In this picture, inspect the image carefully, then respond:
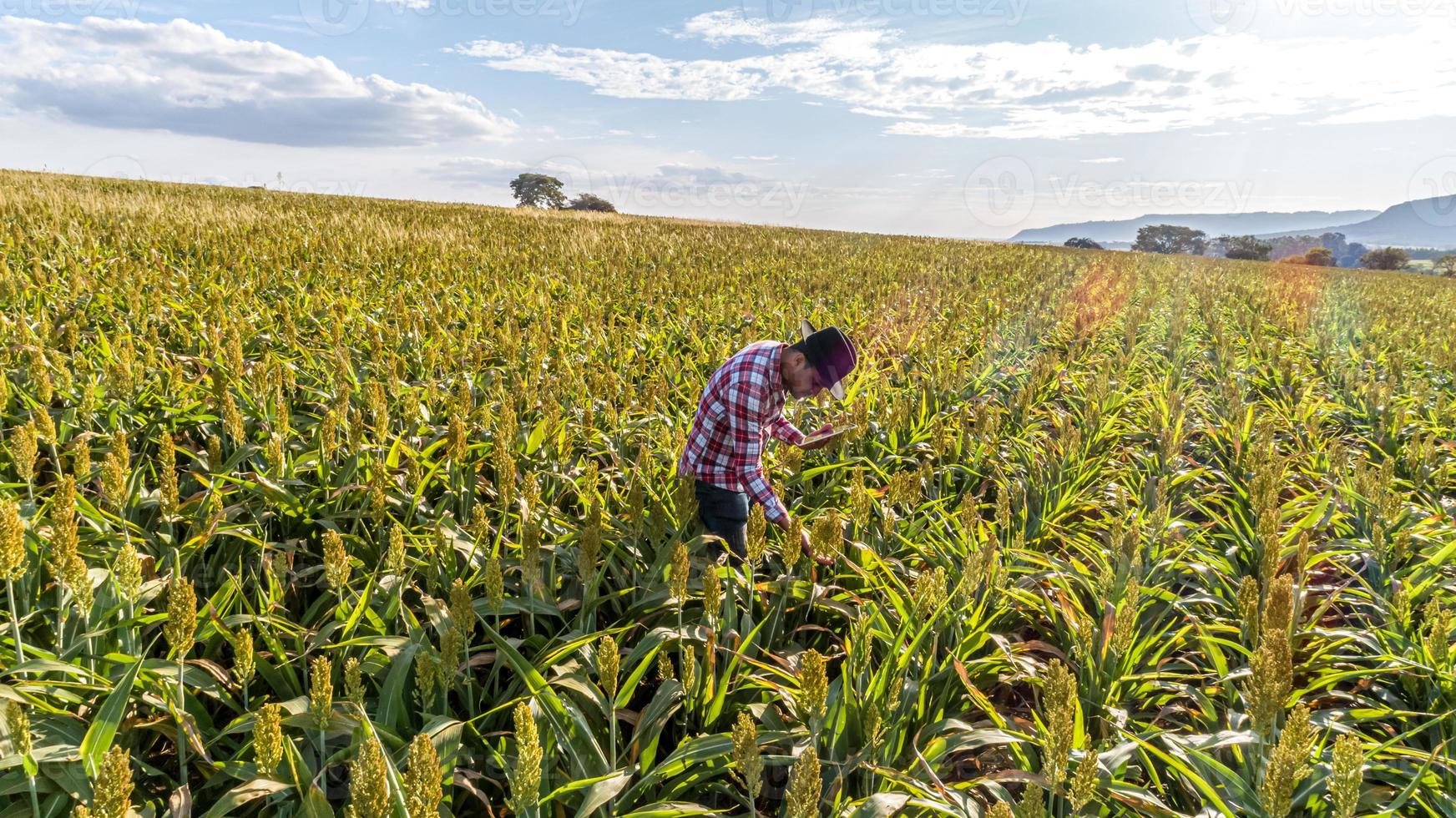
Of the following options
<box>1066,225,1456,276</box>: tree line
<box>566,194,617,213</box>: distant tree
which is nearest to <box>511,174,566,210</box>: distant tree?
<box>566,194,617,213</box>: distant tree

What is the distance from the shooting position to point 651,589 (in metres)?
3.01

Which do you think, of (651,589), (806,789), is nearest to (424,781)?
(806,789)

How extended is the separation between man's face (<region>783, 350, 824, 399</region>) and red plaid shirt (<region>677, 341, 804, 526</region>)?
5 centimetres

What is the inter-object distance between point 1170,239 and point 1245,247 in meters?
9.42

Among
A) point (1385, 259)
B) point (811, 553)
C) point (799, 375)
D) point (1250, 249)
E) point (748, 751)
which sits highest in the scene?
point (1250, 249)

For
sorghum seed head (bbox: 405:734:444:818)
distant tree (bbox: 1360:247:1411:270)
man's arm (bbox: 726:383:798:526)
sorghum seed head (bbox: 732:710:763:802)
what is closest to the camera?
sorghum seed head (bbox: 405:734:444:818)

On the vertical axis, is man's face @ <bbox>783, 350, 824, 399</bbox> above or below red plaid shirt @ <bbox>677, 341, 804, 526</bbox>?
above

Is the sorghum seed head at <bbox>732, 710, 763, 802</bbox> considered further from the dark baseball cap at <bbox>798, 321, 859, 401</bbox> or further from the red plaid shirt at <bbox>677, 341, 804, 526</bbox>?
the dark baseball cap at <bbox>798, 321, 859, 401</bbox>

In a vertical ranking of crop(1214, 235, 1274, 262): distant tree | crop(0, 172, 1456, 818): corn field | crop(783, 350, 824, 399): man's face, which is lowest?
crop(0, 172, 1456, 818): corn field

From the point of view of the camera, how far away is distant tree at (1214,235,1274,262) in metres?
75.4

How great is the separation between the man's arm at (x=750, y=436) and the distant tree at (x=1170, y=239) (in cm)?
7821

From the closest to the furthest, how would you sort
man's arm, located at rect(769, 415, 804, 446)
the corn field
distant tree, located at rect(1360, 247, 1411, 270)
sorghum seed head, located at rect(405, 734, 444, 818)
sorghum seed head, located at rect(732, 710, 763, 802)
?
sorghum seed head, located at rect(405, 734, 444, 818) → sorghum seed head, located at rect(732, 710, 763, 802) → the corn field → man's arm, located at rect(769, 415, 804, 446) → distant tree, located at rect(1360, 247, 1411, 270)

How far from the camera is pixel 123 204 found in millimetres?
14180

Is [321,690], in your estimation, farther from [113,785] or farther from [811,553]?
[811,553]
